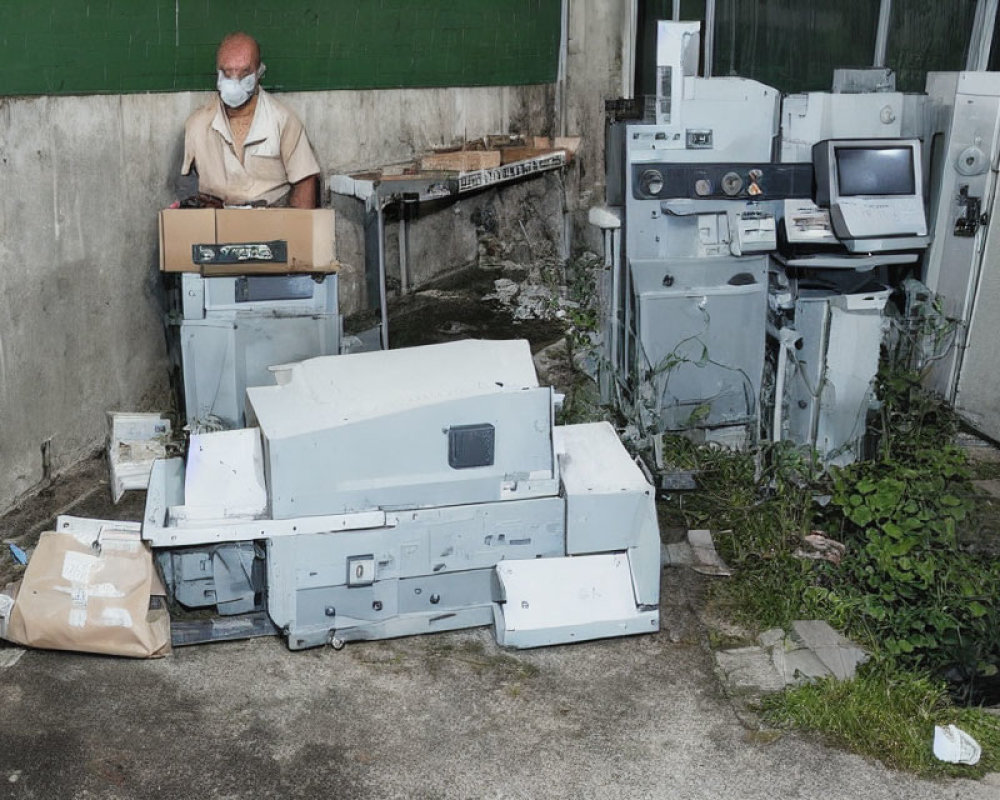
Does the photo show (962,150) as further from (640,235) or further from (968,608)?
(968,608)

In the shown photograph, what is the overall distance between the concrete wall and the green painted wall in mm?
124

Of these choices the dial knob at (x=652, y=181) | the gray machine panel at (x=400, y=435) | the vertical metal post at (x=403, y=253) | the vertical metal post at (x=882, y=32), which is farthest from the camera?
the vertical metal post at (x=403, y=253)

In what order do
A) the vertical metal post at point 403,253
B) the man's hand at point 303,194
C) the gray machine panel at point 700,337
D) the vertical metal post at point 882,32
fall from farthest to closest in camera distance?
the vertical metal post at point 403,253, the vertical metal post at point 882,32, the man's hand at point 303,194, the gray machine panel at point 700,337

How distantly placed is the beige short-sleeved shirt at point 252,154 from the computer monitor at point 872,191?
265 cm

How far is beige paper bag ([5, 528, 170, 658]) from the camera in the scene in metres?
4.16

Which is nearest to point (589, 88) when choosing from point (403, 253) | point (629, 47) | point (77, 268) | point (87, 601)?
point (629, 47)

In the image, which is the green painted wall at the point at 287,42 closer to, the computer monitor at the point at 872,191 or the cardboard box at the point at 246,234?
the cardboard box at the point at 246,234

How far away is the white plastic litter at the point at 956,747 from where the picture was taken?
149 inches

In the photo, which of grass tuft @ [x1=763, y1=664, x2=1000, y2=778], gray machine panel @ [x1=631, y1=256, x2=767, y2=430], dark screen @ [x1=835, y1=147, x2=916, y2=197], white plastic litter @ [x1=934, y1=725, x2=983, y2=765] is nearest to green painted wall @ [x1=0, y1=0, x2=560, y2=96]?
gray machine panel @ [x1=631, y1=256, x2=767, y2=430]

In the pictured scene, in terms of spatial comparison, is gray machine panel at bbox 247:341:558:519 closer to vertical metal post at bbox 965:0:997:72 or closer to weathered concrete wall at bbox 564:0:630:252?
vertical metal post at bbox 965:0:997:72

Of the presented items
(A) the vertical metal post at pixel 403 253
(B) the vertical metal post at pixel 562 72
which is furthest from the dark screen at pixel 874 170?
(B) the vertical metal post at pixel 562 72

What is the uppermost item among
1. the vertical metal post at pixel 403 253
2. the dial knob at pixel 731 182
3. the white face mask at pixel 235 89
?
the white face mask at pixel 235 89

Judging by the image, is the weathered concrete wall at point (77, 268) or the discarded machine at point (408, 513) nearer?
the discarded machine at point (408, 513)

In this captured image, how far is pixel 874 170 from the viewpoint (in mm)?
5543
